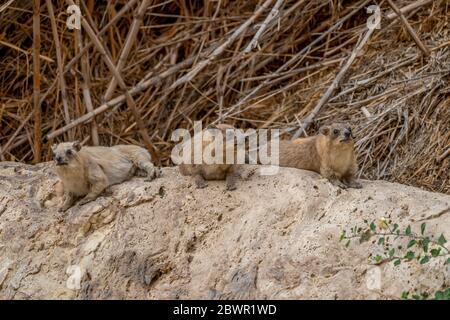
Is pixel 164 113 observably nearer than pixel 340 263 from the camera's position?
No

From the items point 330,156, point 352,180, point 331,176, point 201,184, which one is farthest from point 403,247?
point 201,184

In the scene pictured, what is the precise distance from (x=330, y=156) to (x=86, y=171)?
1.78 m

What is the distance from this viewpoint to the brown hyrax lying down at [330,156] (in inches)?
251

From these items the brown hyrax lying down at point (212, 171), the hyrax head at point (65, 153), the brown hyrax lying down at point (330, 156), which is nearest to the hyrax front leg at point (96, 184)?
the hyrax head at point (65, 153)

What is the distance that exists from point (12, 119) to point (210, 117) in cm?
207

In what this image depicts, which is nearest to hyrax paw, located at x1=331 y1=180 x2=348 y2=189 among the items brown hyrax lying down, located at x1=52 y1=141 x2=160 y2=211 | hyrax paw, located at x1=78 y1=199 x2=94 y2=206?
brown hyrax lying down, located at x1=52 y1=141 x2=160 y2=211

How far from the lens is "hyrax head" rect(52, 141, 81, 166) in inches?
246

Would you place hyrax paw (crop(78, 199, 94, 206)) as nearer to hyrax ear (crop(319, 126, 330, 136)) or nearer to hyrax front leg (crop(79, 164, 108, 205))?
hyrax front leg (crop(79, 164, 108, 205))

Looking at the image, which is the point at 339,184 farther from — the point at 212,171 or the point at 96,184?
the point at 96,184

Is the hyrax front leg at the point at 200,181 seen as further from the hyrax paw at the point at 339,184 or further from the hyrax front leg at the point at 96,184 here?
the hyrax paw at the point at 339,184

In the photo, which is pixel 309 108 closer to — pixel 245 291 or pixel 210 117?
pixel 210 117

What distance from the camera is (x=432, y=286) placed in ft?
16.3

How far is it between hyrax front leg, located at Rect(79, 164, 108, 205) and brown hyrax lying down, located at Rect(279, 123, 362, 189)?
1.45 meters

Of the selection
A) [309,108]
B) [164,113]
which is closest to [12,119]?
[164,113]
